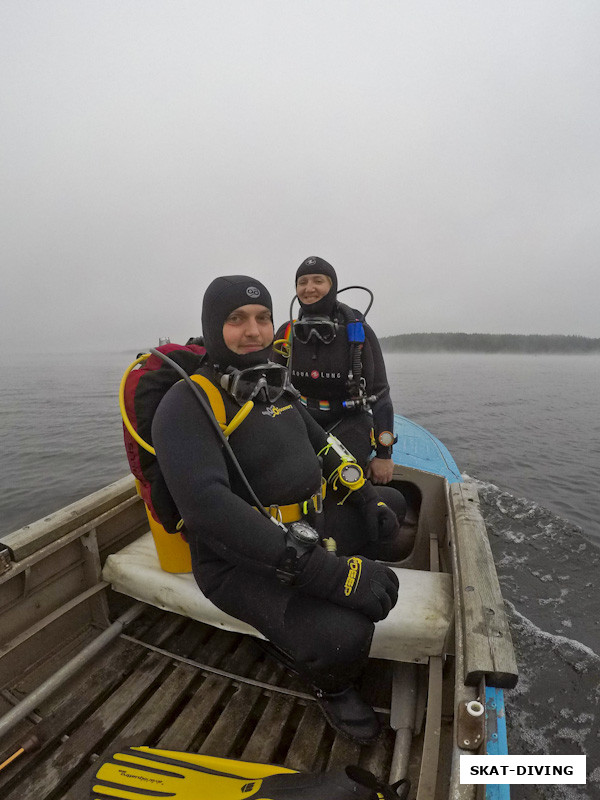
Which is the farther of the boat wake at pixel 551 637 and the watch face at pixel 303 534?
the boat wake at pixel 551 637

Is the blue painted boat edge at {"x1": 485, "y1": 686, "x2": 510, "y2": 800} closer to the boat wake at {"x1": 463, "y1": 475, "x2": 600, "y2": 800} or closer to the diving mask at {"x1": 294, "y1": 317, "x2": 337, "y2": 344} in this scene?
the boat wake at {"x1": 463, "y1": 475, "x2": 600, "y2": 800}

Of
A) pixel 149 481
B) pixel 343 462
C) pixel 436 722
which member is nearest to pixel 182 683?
pixel 149 481

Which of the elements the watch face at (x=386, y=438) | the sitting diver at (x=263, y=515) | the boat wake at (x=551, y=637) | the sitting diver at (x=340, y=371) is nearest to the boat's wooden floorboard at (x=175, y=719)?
the sitting diver at (x=263, y=515)

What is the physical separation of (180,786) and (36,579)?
1.53m

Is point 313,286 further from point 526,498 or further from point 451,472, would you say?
point 526,498

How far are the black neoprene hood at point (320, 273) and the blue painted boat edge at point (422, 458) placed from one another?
2143mm

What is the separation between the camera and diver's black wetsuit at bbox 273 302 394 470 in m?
4.21

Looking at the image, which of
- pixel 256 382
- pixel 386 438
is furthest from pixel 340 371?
pixel 256 382

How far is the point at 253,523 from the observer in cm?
189

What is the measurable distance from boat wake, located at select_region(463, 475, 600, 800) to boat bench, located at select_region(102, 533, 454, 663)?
2.38 meters

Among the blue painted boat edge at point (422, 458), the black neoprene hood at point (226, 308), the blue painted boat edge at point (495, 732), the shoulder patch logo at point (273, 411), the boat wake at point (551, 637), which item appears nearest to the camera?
the blue painted boat edge at point (495, 732)

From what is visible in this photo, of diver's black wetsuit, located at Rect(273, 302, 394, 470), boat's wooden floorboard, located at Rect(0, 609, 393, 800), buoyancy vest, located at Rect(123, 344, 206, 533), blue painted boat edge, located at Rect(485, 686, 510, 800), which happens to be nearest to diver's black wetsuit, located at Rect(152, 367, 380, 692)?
buoyancy vest, located at Rect(123, 344, 206, 533)

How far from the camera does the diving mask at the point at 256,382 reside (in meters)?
2.17

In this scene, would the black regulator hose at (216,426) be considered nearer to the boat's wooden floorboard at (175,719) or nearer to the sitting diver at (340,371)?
the boat's wooden floorboard at (175,719)
